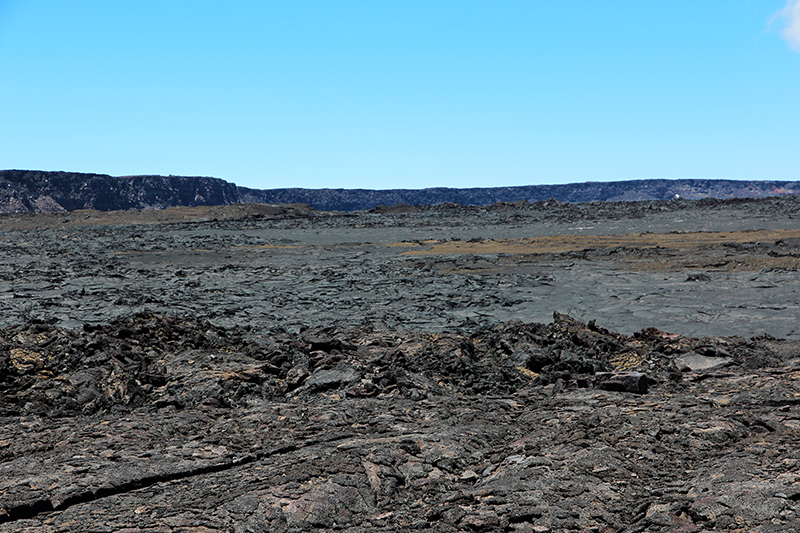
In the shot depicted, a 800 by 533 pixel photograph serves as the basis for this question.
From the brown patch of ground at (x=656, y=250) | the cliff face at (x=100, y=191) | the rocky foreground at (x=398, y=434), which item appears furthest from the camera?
the cliff face at (x=100, y=191)

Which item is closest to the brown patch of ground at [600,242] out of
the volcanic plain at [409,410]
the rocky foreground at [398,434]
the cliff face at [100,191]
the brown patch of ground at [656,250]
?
the brown patch of ground at [656,250]

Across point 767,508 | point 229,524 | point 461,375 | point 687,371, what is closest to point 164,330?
point 461,375

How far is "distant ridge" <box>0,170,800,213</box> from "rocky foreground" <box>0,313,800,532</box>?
285 ft

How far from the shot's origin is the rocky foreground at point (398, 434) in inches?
124

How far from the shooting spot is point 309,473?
3582 mm

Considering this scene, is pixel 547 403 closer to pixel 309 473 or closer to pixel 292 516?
pixel 309 473

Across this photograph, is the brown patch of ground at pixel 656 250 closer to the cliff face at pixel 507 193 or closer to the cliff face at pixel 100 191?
the cliff face at pixel 100 191

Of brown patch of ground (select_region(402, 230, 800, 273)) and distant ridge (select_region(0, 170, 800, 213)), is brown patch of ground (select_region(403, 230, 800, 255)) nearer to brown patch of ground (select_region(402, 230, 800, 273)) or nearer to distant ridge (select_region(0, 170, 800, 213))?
brown patch of ground (select_region(402, 230, 800, 273))

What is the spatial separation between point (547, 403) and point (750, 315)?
592 centimetres

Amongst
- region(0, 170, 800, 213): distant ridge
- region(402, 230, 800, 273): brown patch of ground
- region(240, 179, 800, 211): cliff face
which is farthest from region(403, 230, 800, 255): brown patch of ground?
region(240, 179, 800, 211): cliff face

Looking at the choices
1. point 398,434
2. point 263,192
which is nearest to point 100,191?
point 263,192

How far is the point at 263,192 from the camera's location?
114000 millimetres

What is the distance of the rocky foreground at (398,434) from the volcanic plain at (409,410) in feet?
0.06

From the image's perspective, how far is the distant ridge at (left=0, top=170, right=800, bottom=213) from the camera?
85.6m
